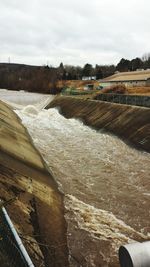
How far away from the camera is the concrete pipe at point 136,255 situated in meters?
6.91

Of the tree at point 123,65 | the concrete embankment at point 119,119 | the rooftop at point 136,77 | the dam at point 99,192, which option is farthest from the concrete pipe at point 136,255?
the tree at point 123,65

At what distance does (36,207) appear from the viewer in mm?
11750

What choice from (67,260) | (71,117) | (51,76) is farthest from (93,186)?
(51,76)

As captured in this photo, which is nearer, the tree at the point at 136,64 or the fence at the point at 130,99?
the fence at the point at 130,99

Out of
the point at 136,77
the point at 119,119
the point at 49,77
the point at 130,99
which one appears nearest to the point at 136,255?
the point at 119,119

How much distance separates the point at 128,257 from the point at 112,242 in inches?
148

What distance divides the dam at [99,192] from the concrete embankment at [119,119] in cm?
107

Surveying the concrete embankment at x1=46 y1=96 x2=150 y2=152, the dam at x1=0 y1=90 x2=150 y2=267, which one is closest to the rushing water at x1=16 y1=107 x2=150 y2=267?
the dam at x1=0 y1=90 x2=150 y2=267

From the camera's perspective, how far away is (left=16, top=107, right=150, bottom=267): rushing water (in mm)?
10578

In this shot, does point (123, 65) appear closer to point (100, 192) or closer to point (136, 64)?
point (136, 64)

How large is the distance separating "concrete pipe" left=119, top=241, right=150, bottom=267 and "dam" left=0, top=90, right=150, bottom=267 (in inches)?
98.5

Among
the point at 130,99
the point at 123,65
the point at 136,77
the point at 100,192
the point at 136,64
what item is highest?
the point at 123,65

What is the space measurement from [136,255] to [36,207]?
541 cm

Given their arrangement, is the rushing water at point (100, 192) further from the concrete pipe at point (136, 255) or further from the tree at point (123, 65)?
the tree at point (123, 65)
